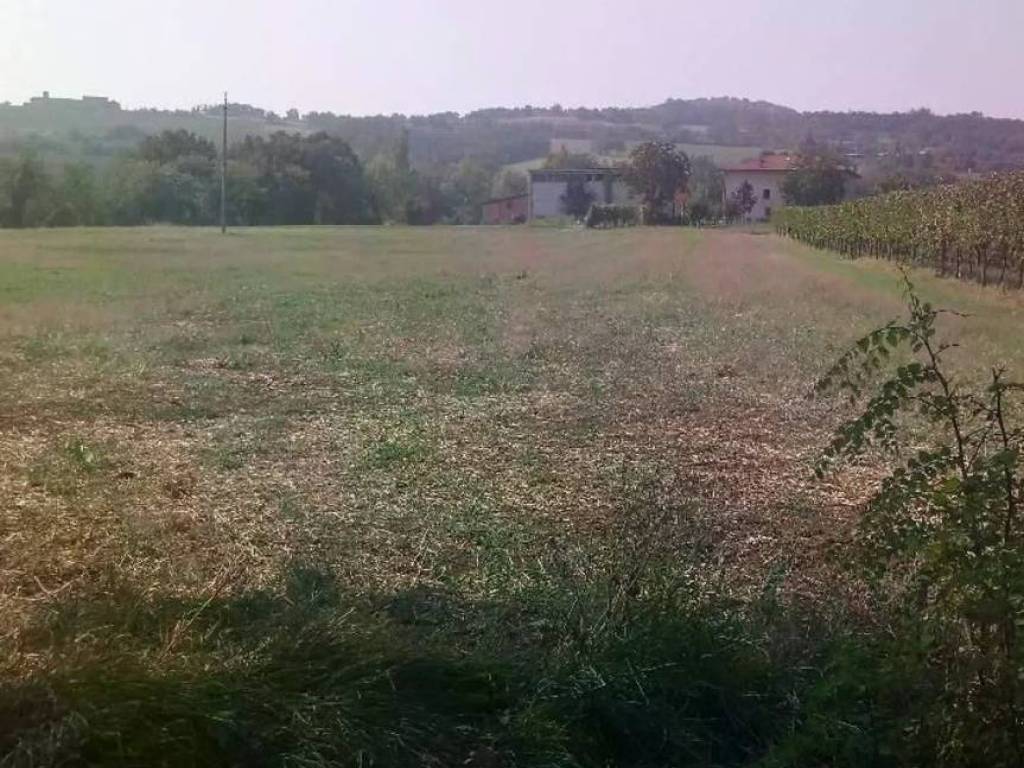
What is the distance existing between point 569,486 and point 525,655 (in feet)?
11.2

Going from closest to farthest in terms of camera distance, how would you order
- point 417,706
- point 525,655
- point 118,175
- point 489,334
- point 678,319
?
point 417,706 < point 525,655 < point 489,334 < point 678,319 < point 118,175

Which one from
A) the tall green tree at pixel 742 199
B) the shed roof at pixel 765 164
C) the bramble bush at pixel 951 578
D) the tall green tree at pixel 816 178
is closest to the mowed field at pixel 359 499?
the bramble bush at pixel 951 578

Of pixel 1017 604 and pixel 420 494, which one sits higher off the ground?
pixel 1017 604

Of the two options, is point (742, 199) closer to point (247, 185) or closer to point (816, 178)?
point (816, 178)

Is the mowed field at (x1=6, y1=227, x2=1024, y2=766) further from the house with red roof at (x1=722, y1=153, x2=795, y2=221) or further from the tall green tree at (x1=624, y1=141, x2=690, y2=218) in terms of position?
the tall green tree at (x1=624, y1=141, x2=690, y2=218)

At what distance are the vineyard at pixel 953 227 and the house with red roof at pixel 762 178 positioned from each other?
242cm

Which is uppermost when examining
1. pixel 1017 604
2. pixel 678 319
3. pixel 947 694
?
pixel 1017 604

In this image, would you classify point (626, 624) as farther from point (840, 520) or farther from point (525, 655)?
point (840, 520)

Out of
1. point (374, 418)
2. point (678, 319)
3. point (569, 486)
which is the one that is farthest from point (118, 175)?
point (569, 486)

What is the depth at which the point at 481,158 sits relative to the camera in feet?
143

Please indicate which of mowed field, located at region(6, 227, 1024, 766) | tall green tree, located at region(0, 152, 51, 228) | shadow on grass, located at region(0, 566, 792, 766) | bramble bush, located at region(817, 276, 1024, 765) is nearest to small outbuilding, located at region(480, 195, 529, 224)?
tall green tree, located at region(0, 152, 51, 228)

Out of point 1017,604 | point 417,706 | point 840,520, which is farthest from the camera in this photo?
point 840,520

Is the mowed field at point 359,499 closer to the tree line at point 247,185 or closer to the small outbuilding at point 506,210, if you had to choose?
the tree line at point 247,185

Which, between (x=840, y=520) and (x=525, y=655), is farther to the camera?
(x=840, y=520)
